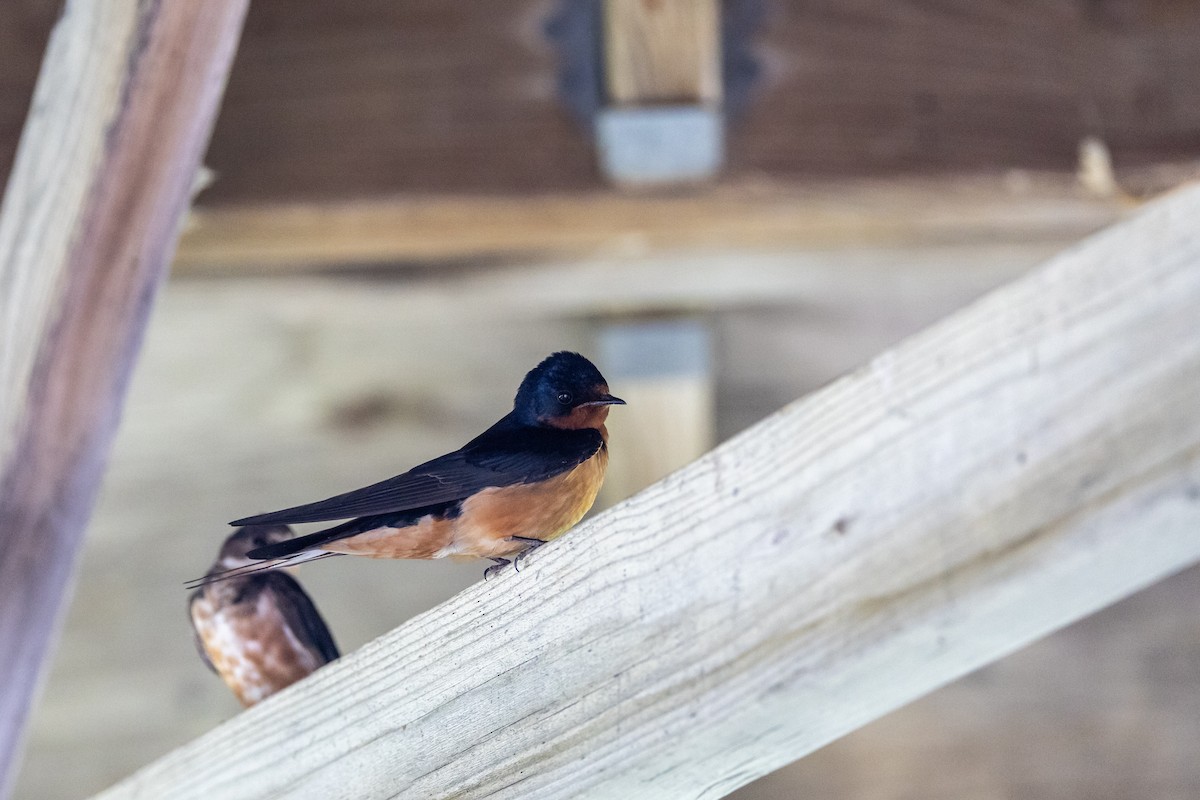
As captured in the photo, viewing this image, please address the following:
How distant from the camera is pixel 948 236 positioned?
2172 millimetres

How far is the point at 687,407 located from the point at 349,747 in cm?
107

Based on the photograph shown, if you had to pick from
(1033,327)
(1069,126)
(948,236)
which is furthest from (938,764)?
(1033,327)

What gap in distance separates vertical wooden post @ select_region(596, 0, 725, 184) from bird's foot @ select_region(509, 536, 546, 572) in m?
0.92

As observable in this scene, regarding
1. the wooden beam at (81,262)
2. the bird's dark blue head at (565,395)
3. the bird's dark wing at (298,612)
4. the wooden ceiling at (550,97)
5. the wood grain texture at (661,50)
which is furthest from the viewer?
the wooden ceiling at (550,97)

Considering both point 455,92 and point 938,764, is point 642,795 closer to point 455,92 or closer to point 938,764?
point 455,92

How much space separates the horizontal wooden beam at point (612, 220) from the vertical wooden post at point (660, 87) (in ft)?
0.39

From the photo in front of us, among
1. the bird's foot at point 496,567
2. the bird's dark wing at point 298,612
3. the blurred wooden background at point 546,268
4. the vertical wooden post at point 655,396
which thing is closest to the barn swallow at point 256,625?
the bird's dark wing at point 298,612

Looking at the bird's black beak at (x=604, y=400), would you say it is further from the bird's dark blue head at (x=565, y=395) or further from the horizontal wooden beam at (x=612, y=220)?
the horizontal wooden beam at (x=612, y=220)

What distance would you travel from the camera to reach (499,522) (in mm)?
754

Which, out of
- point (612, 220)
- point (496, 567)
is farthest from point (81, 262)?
point (612, 220)

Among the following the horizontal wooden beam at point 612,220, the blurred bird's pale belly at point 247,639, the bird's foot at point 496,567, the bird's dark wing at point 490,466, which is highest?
the horizontal wooden beam at point 612,220

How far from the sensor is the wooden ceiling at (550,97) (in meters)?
1.72

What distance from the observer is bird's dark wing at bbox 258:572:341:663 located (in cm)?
97

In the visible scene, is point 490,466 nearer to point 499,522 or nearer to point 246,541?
point 499,522
